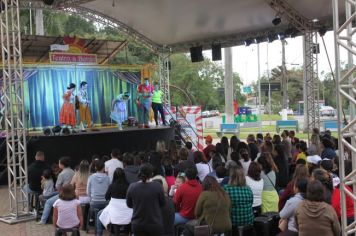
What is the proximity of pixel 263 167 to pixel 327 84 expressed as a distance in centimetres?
5905

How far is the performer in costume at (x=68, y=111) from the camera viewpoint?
14.3 meters

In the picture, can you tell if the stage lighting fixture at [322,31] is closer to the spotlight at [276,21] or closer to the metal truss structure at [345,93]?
the spotlight at [276,21]

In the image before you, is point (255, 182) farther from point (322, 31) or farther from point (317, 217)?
point (322, 31)

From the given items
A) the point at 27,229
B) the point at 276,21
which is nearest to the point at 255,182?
the point at 27,229

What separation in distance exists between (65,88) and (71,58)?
1055 mm

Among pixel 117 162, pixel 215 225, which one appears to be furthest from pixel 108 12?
pixel 215 225

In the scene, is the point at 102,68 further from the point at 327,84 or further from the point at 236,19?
the point at 327,84

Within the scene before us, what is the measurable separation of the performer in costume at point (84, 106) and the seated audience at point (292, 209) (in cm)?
1031

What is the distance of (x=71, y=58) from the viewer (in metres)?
15.6

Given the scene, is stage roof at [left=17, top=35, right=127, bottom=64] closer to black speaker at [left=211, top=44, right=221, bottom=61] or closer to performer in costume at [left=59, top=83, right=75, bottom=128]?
performer in costume at [left=59, top=83, right=75, bottom=128]

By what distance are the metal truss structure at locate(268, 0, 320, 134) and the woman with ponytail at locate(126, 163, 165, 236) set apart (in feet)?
27.5

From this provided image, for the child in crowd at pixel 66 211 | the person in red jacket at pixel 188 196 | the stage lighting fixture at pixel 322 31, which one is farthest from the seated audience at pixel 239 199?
the stage lighting fixture at pixel 322 31

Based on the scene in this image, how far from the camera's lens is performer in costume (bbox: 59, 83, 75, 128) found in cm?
1434

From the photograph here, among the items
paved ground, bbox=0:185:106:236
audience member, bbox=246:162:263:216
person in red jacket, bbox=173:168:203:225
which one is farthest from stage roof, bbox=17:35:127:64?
audience member, bbox=246:162:263:216
